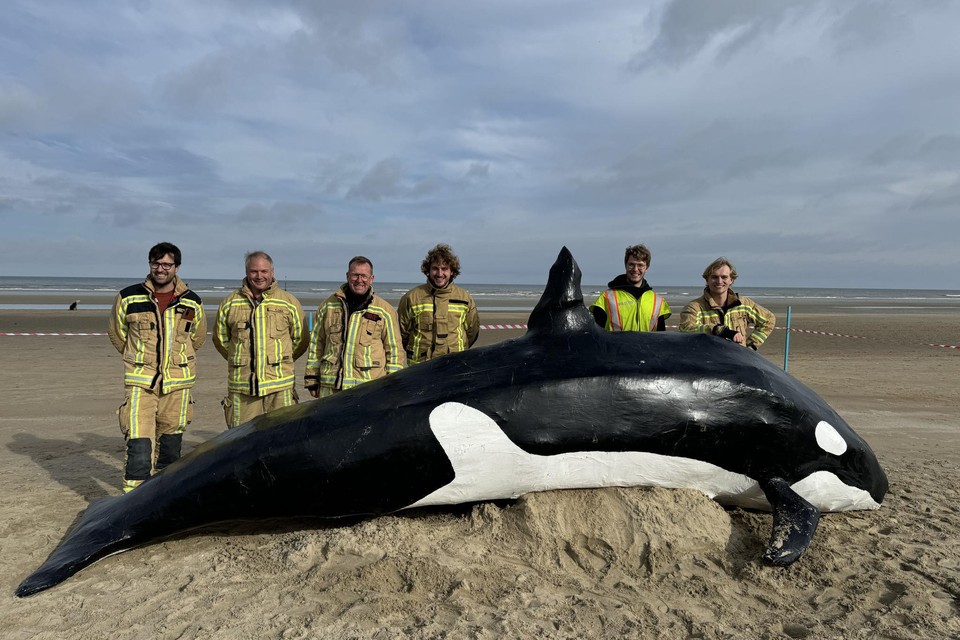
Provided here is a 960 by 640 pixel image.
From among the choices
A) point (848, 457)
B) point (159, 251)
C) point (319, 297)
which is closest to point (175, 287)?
point (159, 251)

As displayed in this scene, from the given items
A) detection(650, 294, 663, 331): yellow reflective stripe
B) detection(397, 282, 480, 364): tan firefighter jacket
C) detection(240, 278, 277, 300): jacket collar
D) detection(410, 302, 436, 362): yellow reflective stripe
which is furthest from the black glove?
detection(240, 278, 277, 300): jacket collar

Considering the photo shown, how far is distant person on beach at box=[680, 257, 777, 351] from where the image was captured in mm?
6930

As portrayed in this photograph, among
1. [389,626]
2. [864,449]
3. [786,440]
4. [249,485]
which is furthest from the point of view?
[864,449]

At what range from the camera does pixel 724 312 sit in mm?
7027

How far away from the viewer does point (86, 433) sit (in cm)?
898

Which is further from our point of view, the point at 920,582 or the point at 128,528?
the point at 128,528

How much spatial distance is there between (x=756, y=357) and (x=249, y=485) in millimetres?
4300

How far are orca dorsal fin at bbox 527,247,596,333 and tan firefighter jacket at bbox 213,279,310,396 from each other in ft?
9.16

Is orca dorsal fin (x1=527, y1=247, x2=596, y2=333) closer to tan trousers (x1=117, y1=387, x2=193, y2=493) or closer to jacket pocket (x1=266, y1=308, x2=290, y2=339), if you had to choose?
jacket pocket (x1=266, y1=308, x2=290, y2=339)

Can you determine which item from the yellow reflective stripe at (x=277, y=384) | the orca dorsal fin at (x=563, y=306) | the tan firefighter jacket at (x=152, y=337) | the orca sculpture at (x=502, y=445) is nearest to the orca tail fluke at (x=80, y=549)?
the orca sculpture at (x=502, y=445)

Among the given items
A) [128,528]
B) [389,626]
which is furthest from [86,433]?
[389,626]

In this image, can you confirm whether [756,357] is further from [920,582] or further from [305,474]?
[305,474]

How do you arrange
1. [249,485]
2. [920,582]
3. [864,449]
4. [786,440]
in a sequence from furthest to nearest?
[864,449] → [786,440] → [249,485] → [920,582]

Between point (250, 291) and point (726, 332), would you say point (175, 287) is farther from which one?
point (726, 332)
